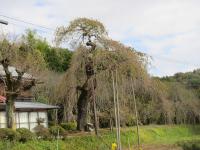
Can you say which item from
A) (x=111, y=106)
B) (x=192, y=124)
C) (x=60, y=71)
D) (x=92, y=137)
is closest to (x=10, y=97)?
(x=92, y=137)

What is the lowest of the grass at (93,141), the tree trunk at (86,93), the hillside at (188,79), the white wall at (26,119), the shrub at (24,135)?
the grass at (93,141)

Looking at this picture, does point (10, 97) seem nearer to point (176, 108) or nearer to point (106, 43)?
point (106, 43)

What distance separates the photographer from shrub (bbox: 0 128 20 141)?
32.8 meters

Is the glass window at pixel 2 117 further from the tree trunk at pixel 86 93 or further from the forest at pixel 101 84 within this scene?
the tree trunk at pixel 86 93

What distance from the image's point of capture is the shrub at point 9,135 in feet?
108

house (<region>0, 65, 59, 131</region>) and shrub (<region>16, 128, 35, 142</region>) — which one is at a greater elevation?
house (<region>0, 65, 59, 131</region>)

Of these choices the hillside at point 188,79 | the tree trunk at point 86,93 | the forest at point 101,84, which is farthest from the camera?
the hillside at point 188,79

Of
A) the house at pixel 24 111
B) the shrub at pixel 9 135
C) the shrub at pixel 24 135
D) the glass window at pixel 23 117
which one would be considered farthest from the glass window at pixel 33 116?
the shrub at pixel 9 135

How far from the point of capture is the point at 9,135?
33062 mm

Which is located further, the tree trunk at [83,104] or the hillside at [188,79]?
the hillside at [188,79]

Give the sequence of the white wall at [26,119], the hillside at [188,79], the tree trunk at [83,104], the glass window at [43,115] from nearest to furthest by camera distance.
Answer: the white wall at [26,119]
the tree trunk at [83,104]
the glass window at [43,115]
the hillside at [188,79]

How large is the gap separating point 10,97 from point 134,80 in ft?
41.7

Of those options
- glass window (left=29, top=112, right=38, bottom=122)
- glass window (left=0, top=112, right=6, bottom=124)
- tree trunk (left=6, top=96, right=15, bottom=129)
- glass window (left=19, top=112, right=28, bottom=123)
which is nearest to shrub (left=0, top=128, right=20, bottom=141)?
tree trunk (left=6, top=96, right=15, bottom=129)

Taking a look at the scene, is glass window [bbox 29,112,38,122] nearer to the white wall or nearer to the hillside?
the white wall
